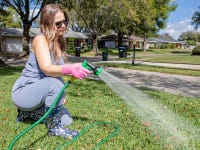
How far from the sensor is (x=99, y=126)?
3.45 meters

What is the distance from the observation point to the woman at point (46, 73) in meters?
2.63

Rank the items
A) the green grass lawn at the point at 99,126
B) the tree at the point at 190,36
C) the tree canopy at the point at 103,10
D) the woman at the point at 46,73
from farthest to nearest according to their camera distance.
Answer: the tree at the point at 190,36 → the tree canopy at the point at 103,10 → the green grass lawn at the point at 99,126 → the woman at the point at 46,73

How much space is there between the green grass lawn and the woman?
24cm

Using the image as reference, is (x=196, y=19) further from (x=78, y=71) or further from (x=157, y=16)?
(x=78, y=71)

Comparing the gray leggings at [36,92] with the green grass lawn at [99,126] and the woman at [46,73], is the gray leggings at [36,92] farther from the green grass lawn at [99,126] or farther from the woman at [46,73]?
the green grass lawn at [99,126]

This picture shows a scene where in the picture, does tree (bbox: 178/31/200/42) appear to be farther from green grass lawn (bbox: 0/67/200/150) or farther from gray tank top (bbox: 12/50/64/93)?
gray tank top (bbox: 12/50/64/93)

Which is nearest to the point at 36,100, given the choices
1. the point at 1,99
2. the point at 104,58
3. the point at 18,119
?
the point at 18,119

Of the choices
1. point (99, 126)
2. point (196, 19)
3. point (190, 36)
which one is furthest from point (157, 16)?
point (190, 36)

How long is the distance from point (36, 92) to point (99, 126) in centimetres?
113

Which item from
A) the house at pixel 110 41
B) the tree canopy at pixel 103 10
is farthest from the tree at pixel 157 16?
the house at pixel 110 41

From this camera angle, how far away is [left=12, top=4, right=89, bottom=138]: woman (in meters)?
2.63

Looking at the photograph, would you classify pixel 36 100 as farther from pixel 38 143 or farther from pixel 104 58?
pixel 104 58

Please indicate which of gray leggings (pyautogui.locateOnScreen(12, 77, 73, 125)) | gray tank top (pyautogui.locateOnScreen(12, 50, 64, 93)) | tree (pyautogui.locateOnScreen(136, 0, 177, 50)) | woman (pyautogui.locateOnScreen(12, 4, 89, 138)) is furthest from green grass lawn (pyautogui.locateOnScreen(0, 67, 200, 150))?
Answer: tree (pyautogui.locateOnScreen(136, 0, 177, 50))

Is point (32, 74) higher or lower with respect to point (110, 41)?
lower
